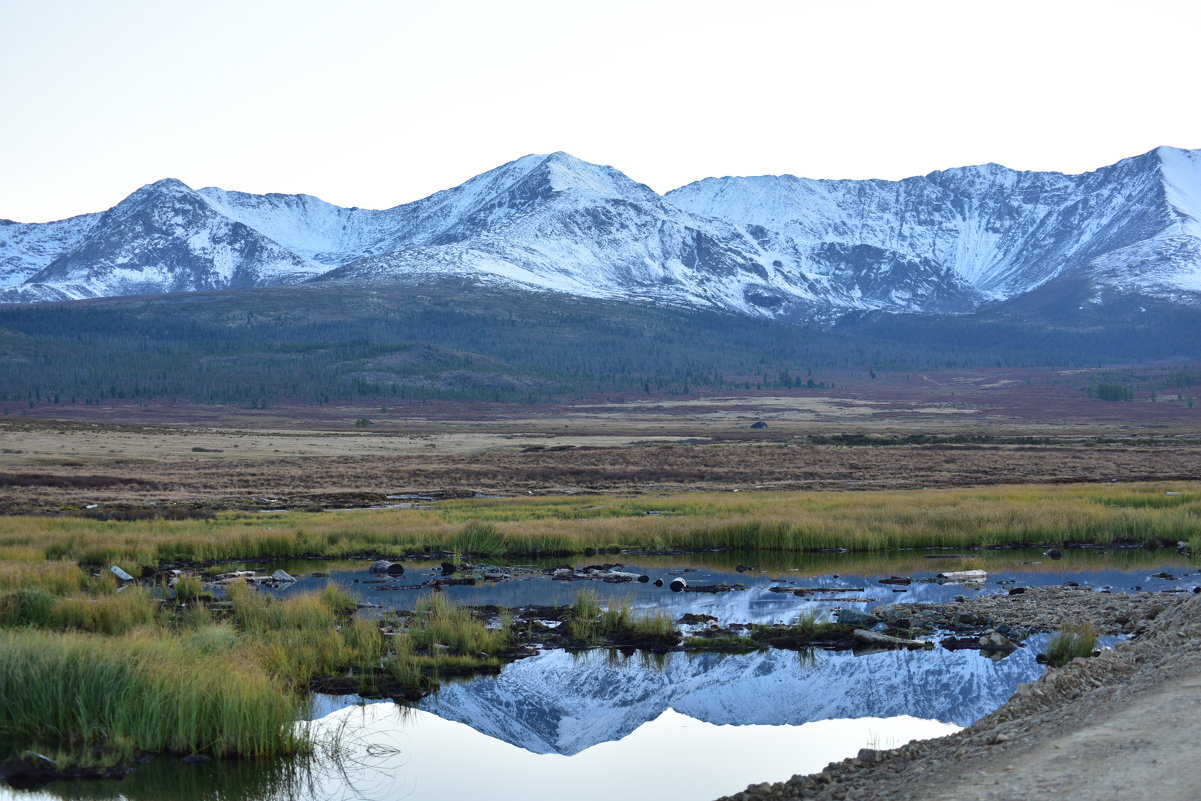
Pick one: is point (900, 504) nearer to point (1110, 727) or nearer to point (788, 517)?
point (788, 517)

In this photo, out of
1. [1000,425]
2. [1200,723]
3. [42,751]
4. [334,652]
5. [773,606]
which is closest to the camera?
[1200,723]

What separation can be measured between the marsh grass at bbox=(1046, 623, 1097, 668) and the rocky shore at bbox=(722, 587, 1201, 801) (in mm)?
1636

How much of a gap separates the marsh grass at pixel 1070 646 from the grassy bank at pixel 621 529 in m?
14.7

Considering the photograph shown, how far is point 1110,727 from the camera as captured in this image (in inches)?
500

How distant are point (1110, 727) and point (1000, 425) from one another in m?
122

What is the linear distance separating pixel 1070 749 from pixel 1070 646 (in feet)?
28.9

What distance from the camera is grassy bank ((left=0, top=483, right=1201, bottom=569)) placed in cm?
3203

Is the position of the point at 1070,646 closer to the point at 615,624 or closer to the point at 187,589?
the point at 615,624

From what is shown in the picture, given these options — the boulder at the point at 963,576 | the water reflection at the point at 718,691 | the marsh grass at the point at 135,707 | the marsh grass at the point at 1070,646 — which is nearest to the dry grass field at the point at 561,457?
the boulder at the point at 963,576

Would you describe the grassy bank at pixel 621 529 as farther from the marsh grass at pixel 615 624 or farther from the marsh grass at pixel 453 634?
the marsh grass at pixel 453 634

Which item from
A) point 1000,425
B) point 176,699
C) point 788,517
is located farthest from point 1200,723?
point 1000,425

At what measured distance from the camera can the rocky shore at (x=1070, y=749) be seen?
35.8ft

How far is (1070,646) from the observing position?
20.0 m

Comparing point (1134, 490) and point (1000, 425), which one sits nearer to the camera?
point (1134, 490)
